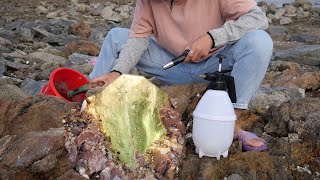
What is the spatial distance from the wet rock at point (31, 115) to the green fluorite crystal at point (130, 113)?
0.80 feet

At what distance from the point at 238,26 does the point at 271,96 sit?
1457mm

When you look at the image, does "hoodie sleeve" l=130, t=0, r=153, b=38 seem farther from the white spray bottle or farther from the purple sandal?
the purple sandal

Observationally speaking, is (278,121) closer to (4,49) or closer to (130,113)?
(130,113)

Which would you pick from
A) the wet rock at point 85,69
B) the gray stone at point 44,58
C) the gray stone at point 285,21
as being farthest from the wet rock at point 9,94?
the gray stone at point 285,21

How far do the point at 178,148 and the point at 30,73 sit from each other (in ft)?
12.7

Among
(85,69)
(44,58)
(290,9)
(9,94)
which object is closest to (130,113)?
(9,94)

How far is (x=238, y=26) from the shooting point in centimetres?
340

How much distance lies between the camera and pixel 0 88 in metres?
3.55

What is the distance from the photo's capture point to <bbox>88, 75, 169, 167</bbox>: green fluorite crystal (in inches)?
113

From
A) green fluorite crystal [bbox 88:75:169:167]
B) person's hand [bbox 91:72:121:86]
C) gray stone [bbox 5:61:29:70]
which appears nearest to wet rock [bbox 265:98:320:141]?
green fluorite crystal [bbox 88:75:169:167]

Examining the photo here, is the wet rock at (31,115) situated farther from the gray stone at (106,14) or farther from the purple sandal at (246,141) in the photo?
the gray stone at (106,14)

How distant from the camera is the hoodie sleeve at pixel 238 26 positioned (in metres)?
3.37

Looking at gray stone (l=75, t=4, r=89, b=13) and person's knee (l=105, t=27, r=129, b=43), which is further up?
person's knee (l=105, t=27, r=129, b=43)

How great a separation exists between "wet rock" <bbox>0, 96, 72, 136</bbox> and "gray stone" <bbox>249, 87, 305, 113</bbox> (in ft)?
6.18
